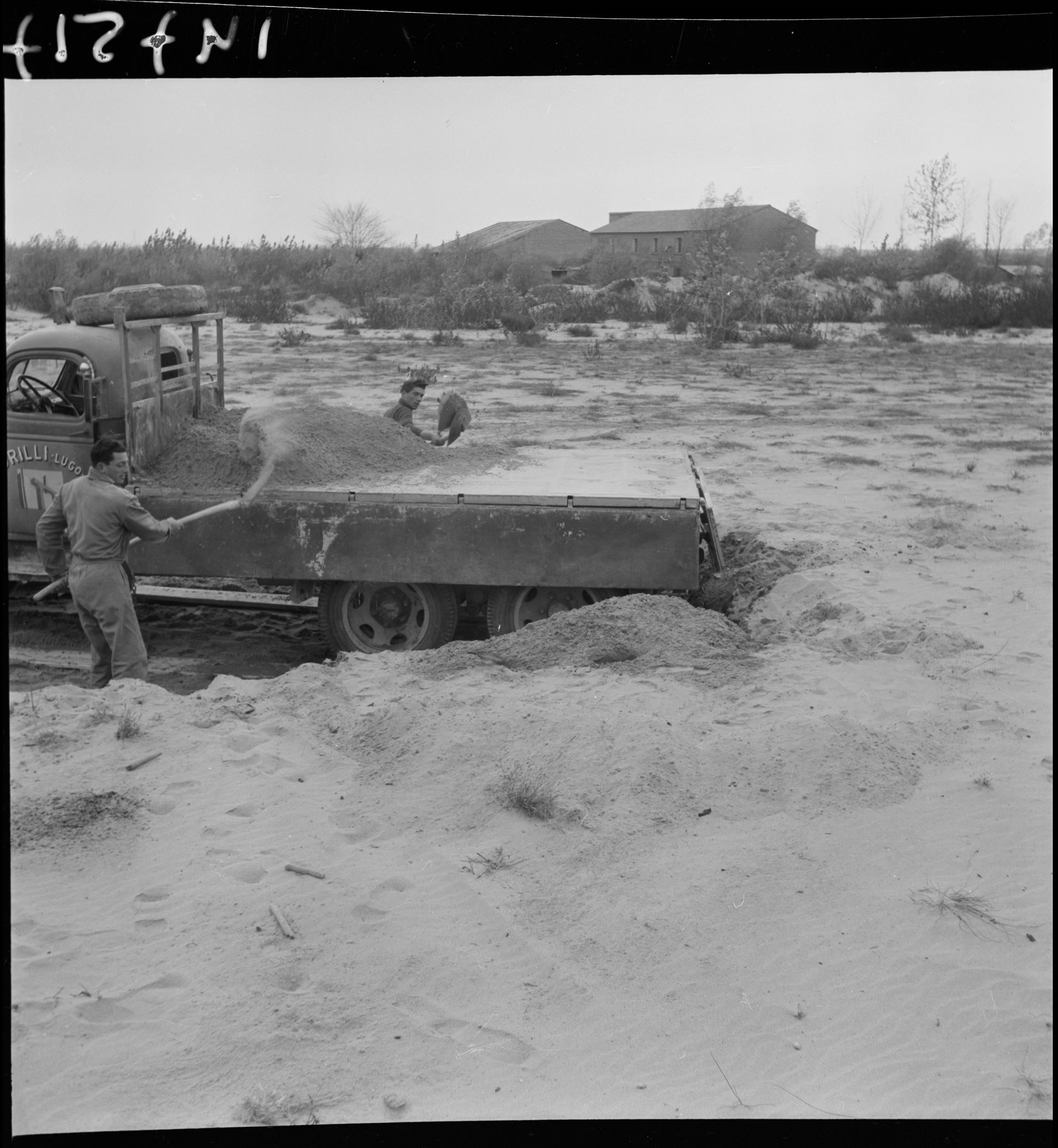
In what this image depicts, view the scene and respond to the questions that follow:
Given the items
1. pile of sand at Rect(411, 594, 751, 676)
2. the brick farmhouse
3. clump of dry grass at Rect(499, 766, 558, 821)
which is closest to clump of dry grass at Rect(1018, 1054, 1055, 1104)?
clump of dry grass at Rect(499, 766, 558, 821)

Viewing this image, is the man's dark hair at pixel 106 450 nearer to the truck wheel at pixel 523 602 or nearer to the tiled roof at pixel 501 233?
the truck wheel at pixel 523 602

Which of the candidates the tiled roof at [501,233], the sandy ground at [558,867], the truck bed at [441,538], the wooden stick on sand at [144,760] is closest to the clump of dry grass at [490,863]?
the sandy ground at [558,867]

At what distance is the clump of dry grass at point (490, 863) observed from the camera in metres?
5.39

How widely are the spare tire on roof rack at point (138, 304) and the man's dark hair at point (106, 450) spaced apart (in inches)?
40.4

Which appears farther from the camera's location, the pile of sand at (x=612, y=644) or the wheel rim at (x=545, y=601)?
the wheel rim at (x=545, y=601)

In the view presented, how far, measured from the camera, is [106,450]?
731 cm

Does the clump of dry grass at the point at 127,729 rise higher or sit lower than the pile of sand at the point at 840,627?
lower

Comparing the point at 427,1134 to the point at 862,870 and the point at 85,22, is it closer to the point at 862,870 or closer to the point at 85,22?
the point at 862,870

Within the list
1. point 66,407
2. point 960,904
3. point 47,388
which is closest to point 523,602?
point 66,407

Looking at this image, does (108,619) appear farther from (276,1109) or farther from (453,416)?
(276,1109)

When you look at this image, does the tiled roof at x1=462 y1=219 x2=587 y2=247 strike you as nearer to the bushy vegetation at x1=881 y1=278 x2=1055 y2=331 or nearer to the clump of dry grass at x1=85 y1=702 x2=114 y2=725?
the bushy vegetation at x1=881 y1=278 x2=1055 y2=331

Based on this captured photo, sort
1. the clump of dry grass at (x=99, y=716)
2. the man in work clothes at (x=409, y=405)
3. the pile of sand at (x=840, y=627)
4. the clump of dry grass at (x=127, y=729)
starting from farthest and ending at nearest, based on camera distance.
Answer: the man in work clothes at (x=409, y=405)
the pile of sand at (x=840, y=627)
the clump of dry grass at (x=99, y=716)
the clump of dry grass at (x=127, y=729)

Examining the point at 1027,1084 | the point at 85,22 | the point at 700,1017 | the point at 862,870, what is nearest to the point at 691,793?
the point at 862,870

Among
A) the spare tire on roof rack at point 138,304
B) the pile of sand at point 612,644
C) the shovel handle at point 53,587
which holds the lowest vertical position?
the pile of sand at point 612,644
